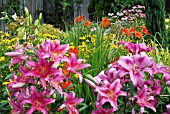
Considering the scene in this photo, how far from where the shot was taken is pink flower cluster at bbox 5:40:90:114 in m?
1.75

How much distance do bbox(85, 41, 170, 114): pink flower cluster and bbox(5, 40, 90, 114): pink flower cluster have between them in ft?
0.44

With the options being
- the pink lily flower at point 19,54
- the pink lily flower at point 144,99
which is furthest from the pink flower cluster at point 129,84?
the pink lily flower at point 19,54

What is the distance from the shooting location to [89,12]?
9438 mm

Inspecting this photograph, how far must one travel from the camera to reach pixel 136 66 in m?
1.83

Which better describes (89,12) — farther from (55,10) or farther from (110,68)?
(110,68)

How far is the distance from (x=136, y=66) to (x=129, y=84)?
0.09 metres

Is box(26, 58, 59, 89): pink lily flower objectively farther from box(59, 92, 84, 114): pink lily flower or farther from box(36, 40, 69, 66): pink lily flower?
box(59, 92, 84, 114): pink lily flower

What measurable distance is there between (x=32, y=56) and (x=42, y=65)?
4.8 inches

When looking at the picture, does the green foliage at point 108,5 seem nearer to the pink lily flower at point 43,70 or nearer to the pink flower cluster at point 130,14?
the pink flower cluster at point 130,14

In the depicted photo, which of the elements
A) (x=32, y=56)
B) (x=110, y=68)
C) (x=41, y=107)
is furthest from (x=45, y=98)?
(x=110, y=68)

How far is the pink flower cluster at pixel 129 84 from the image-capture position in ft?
5.84

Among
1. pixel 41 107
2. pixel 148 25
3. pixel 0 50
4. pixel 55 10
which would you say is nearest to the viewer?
pixel 41 107

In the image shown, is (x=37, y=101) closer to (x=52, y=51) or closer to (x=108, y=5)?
(x=52, y=51)

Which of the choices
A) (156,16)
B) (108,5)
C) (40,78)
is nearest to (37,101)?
(40,78)
